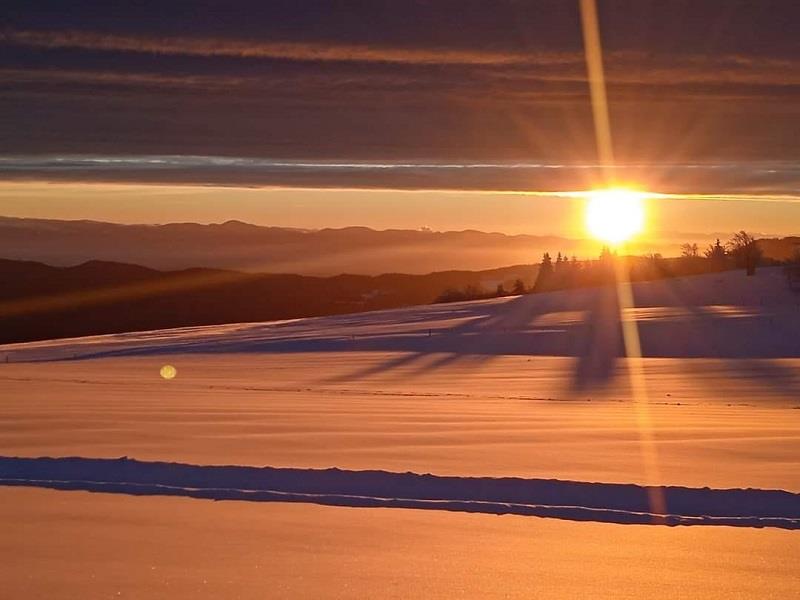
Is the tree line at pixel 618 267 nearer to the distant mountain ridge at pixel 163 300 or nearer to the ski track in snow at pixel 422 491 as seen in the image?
the distant mountain ridge at pixel 163 300

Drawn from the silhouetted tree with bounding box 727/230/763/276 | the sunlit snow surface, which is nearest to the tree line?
the silhouetted tree with bounding box 727/230/763/276

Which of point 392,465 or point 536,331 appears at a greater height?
point 536,331

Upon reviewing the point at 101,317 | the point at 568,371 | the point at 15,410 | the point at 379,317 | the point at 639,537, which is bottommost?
the point at 639,537

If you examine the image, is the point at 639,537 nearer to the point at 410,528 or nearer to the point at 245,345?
the point at 410,528

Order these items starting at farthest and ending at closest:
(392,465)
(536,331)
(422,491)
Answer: (536,331), (392,465), (422,491)

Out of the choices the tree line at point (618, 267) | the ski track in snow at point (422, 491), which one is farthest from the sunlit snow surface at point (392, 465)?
the tree line at point (618, 267)

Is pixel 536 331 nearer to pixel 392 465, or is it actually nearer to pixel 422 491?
pixel 392 465

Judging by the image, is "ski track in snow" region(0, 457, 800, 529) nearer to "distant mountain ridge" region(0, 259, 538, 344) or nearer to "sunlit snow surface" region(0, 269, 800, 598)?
"sunlit snow surface" region(0, 269, 800, 598)

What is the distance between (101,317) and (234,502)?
44.6 metres

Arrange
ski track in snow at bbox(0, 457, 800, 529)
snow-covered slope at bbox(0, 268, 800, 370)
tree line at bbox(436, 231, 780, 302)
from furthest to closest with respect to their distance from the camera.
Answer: tree line at bbox(436, 231, 780, 302) < snow-covered slope at bbox(0, 268, 800, 370) < ski track in snow at bbox(0, 457, 800, 529)

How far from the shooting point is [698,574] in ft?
15.8

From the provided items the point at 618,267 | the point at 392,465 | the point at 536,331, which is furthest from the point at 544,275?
the point at 392,465

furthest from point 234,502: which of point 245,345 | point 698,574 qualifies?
point 245,345

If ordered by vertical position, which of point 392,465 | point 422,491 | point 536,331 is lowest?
point 422,491
